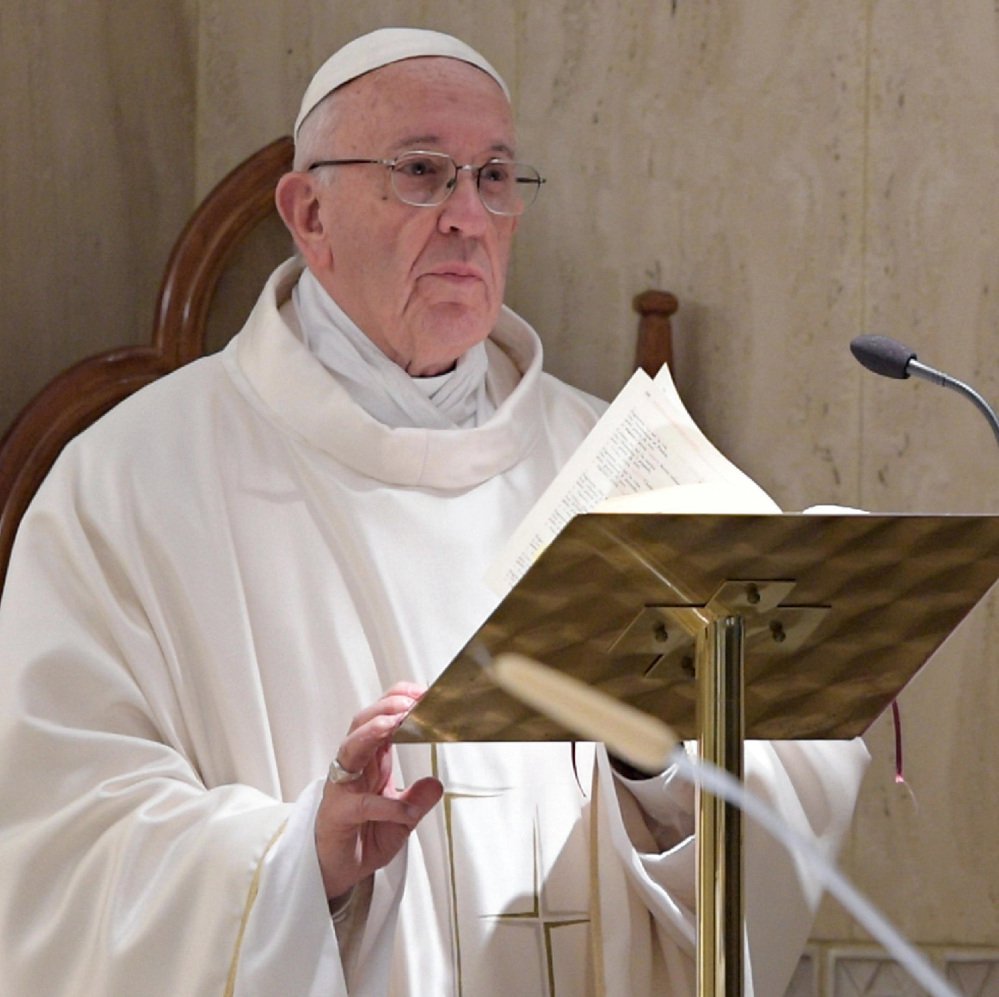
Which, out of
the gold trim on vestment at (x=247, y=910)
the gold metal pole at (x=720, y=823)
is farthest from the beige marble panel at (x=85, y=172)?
the gold metal pole at (x=720, y=823)

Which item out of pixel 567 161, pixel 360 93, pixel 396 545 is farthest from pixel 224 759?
pixel 567 161

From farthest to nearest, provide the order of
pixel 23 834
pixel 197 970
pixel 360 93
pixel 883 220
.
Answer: pixel 883 220, pixel 360 93, pixel 23 834, pixel 197 970

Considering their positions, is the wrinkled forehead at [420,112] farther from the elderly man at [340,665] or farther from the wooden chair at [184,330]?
the wooden chair at [184,330]

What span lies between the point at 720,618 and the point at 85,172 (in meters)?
2.56

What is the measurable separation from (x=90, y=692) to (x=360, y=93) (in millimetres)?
1272

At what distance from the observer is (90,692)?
281 centimetres

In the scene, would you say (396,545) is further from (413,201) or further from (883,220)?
(883,220)

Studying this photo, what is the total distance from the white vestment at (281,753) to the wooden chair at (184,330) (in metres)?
0.49

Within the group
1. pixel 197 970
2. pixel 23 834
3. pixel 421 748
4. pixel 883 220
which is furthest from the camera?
pixel 883 220

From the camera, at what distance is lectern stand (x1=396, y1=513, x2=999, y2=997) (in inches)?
69.1

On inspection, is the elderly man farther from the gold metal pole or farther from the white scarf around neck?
the gold metal pole

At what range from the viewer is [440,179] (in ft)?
10.7

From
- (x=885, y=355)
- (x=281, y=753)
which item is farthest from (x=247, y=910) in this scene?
(x=885, y=355)

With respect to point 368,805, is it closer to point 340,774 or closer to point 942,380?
point 340,774
